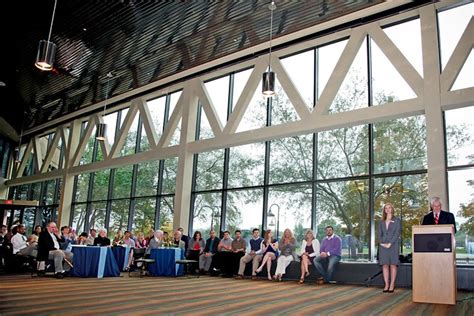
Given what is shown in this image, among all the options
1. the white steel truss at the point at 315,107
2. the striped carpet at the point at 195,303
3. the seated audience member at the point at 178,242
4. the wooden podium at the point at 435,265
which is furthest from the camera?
the seated audience member at the point at 178,242

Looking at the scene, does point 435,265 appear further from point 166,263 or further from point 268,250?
point 166,263

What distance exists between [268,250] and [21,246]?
18.1 feet

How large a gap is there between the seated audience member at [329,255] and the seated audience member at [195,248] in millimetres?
3116

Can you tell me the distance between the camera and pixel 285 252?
864 cm

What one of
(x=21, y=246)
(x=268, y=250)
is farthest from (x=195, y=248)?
(x=21, y=246)

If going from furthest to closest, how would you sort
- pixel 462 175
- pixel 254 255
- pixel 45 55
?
pixel 254 255 < pixel 462 175 < pixel 45 55

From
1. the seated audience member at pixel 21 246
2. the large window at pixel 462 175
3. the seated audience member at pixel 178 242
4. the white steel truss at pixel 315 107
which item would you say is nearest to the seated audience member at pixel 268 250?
the seated audience member at pixel 178 242

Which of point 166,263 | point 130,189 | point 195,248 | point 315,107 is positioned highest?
point 315,107

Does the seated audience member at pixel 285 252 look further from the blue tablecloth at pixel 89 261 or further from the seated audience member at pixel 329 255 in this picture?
the blue tablecloth at pixel 89 261

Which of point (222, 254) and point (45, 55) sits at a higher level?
point (45, 55)

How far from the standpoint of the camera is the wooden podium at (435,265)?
477 centimetres

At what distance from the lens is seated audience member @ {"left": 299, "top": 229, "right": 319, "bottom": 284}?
814cm

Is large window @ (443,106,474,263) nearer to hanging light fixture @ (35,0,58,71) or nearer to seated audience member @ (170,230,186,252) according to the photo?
seated audience member @ (170,230,186,252)

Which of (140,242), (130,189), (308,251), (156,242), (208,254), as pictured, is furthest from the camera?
(130,189)
